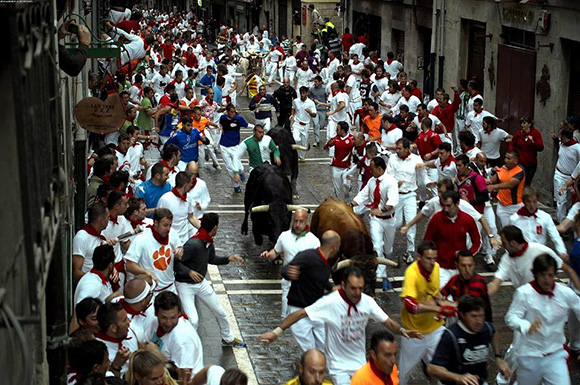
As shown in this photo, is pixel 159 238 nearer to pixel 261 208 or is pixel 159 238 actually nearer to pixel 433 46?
pixel 261 208

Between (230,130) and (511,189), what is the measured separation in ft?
23.5

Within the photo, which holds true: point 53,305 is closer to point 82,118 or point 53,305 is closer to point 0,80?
Answer: point 0,80

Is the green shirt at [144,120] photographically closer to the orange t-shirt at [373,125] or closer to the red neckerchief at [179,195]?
the orange t-shirt at [373,125]

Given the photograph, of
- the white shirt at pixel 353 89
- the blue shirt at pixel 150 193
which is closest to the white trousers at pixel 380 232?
the blue shirt at pixel 150 193

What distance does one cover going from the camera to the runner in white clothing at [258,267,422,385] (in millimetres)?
8758

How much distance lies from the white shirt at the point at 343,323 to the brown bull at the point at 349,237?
1995 millimetres

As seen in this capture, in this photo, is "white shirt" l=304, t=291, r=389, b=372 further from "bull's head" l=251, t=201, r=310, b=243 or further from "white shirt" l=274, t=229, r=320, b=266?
"bull's head" l=251, t=201, r=310, b=243

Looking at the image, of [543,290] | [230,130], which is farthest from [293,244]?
[230,130]

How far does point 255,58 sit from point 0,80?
33322 mm

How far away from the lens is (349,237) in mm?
12375

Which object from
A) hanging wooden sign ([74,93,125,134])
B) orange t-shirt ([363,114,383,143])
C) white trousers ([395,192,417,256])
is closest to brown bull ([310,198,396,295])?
white trousers ([395,192,417,256])

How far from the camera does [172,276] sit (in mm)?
10852

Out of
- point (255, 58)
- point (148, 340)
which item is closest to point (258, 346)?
point (148, 340)

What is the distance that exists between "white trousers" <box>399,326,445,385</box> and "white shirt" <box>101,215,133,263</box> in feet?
11.9
